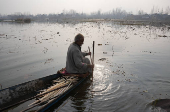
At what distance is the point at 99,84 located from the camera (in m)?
6.86

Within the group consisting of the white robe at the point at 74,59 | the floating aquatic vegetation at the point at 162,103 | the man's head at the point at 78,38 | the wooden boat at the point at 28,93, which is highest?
the man's head at the point at 78,38

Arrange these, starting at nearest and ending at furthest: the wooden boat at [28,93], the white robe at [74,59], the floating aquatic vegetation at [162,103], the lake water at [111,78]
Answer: the wooden boat at [28,93] < the floating aquatic vegetation at [162,103] < the lake water at [111,78] < the white robe at [74,59]

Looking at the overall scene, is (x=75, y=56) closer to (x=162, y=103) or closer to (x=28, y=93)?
(x=28, y=93)

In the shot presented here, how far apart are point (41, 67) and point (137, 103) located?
6440 mm

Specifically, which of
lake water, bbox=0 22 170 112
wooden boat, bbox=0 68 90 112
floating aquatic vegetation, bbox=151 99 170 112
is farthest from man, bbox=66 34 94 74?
floating aquatic vegetation, bbox=151 99 170 112

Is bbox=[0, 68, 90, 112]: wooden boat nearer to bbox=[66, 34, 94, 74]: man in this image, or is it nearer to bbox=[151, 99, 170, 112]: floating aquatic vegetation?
bbox=[66, 34, 94, 74]: man

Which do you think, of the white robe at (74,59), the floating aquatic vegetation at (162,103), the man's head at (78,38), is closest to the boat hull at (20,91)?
the white robe at (74,59)

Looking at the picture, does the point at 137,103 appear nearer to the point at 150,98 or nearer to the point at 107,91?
the point at 150,98

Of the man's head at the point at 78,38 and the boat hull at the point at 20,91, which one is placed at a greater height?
the man's head at the point at 78,38

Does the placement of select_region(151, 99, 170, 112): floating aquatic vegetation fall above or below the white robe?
below

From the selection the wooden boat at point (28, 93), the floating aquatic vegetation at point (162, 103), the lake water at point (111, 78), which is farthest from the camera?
the lake water at point (111, 78)

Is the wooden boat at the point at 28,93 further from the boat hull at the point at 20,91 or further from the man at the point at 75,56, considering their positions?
the man at the point at 75,56

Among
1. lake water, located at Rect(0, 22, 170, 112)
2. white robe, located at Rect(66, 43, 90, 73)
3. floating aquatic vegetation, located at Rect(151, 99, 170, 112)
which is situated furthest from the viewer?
white robe, located at Rect(66, 43, 90, 73)

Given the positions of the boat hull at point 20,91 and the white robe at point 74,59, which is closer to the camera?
the boat hull at point 20,91
